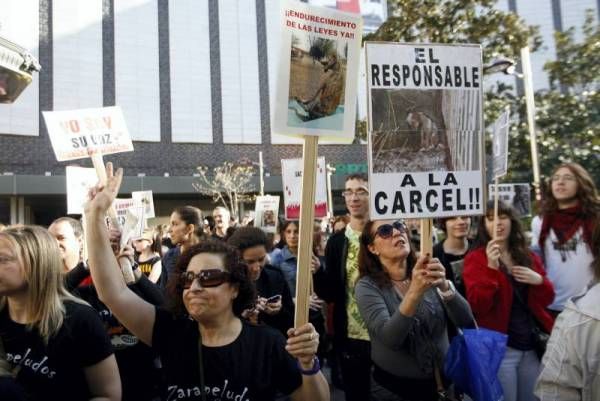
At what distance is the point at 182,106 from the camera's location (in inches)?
1112

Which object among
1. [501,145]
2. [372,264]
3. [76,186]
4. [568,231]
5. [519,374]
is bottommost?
[519,374]

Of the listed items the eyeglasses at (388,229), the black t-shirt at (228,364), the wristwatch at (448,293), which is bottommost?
the black t-shirt at (228,364)

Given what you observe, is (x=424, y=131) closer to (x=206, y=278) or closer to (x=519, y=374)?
(x=206, y=278)

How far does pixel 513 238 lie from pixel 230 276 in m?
2.24

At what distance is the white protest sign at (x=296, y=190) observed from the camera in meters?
6.28

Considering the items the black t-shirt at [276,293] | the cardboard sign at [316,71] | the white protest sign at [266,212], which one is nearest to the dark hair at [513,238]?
the black t-shirt at [276,293]

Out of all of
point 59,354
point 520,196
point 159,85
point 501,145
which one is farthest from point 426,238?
point 159,85

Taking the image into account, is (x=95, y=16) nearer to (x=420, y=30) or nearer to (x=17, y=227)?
(x=420, y=30)

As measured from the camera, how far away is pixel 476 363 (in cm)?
255

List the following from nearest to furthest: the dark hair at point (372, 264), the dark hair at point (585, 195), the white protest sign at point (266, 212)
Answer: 1. the dark hair at point (372, 264)
2. the dark hair at point (585, 195)
3. the white protest sign at point (266, 212)

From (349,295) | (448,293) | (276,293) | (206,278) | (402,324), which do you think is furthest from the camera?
(349,295)

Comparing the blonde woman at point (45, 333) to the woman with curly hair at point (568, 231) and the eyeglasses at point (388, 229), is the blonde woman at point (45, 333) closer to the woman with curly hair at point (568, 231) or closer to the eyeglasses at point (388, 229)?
the eyeglasses at point (388, 229)

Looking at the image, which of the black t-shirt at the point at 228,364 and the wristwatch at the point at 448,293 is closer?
the black t-shirt at the point at 228,364

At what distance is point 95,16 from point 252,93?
909 cm
